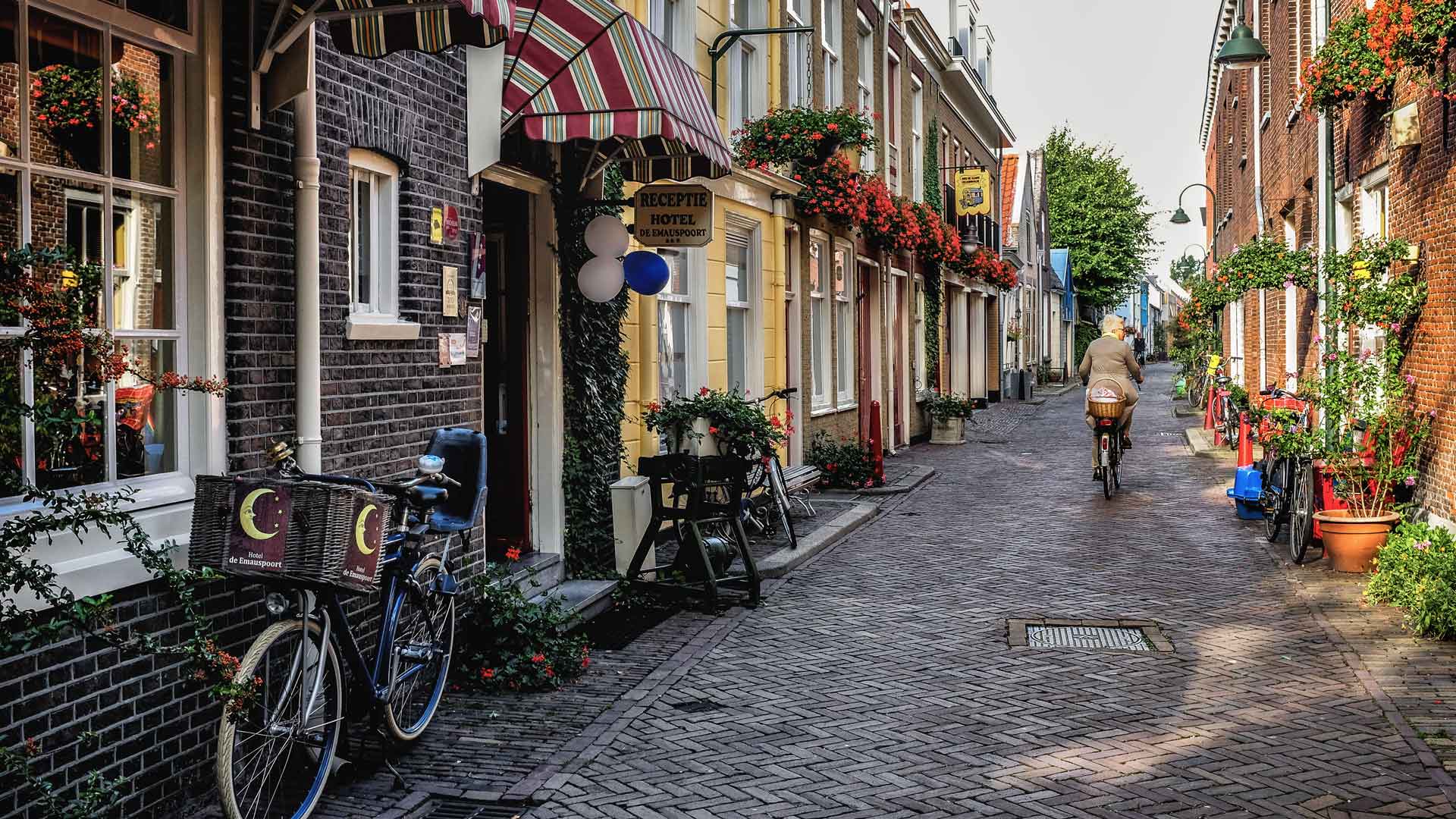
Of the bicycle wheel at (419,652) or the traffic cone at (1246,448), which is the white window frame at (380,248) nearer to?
the bicycle wheel at (419,652)

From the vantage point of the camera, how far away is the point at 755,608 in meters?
8.75

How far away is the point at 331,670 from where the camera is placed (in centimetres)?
486

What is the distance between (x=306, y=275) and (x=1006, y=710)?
3.64 m

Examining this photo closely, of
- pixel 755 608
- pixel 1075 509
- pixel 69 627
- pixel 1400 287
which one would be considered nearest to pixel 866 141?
pixel 1075 509

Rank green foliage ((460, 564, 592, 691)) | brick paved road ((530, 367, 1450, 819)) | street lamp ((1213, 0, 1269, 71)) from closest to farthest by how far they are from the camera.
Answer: brick paved road ((530, 367, 1450, 819))
green foliage ((460, 564, 592, 691))
street lamp ((1213, 0, 1269, 71))

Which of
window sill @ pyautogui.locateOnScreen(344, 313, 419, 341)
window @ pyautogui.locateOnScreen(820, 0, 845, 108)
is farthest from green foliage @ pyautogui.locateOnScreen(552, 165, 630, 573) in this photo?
window @ pyautogui.locateOnScreen(820, 0, 845, 108)

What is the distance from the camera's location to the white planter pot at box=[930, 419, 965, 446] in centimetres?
2262

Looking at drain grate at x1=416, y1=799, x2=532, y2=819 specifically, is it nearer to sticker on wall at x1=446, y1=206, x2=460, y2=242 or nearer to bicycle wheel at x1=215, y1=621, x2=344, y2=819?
bicycle wheel at x1=215, y1=621, x2=344, y2=819

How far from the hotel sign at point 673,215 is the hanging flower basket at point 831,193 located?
215 inches

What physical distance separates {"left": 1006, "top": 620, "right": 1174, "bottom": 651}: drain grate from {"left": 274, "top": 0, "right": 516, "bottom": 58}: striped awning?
4.51m

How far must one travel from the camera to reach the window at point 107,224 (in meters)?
4.21

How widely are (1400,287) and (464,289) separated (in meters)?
6.68

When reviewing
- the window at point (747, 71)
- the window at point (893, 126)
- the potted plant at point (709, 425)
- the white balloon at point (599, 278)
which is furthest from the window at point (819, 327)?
the white balloon at point (599, 278)

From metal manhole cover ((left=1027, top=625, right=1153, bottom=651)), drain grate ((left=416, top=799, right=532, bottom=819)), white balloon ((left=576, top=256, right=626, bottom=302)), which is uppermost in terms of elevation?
white balloon ((left=576, top=256, right=626, bottom=302))
